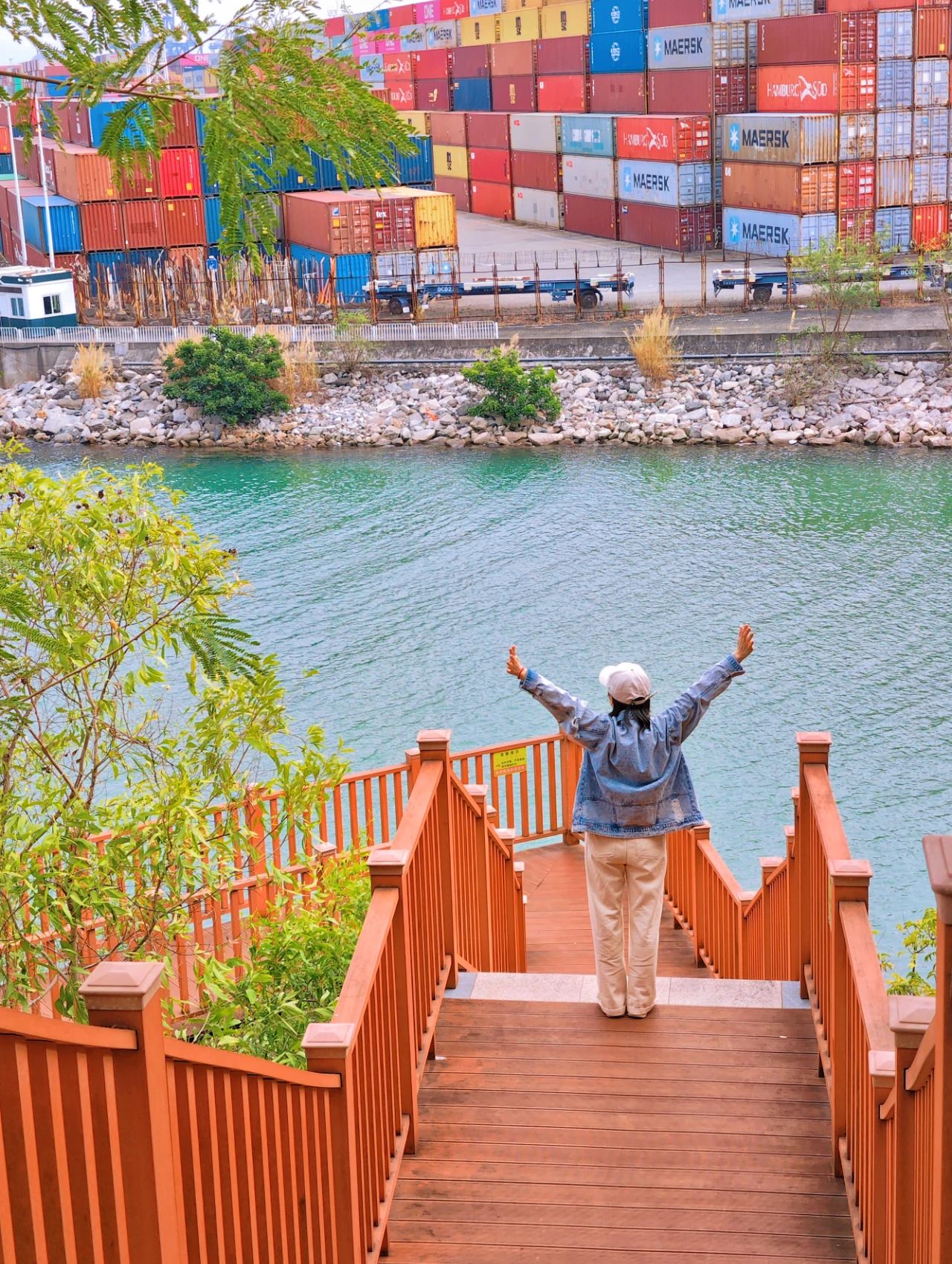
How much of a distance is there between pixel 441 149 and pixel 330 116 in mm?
62166

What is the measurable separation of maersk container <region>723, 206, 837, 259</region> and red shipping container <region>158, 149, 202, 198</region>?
14.5 metres

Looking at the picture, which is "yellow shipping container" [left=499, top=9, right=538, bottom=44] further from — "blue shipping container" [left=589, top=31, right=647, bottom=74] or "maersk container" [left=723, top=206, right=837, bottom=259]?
"maersk container" [left=723, top=206, right=837, bottom=259]

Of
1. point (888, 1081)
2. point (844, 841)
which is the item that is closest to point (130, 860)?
point (844, 841)

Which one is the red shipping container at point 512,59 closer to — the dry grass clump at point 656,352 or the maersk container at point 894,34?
the maersk container at point 894,34

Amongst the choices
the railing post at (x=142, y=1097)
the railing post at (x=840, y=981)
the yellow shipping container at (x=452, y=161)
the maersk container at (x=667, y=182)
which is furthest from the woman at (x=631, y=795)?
the yellow shipping container at (x=452, y=161)

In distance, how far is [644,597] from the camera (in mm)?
22000

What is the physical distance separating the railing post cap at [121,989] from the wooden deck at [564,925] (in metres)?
5.77

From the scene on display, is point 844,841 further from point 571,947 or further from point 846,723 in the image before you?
point 846,723

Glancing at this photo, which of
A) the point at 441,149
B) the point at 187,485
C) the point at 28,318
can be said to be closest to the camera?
the point at 187,485

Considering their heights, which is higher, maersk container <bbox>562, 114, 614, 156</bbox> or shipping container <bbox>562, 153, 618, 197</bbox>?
maersk container <bbox>562, 114, 614, 156</bbox>

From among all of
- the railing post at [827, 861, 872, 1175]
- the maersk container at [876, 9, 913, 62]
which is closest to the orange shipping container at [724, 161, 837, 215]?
the maersk container at [876, 9, 913, 62]

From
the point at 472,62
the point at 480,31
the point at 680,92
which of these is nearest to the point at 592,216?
the point at 680,92

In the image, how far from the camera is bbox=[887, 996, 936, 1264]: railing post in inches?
125

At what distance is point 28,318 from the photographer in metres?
38.3
